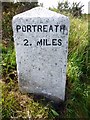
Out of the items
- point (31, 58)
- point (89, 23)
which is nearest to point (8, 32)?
point (89, 23)

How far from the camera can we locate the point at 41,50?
2.72 m

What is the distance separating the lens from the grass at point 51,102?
8.76 ft

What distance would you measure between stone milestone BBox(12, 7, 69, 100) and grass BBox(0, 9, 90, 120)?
0.11m

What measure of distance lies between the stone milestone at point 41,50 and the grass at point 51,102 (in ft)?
0.37

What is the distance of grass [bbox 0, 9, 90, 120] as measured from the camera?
2.67 metres

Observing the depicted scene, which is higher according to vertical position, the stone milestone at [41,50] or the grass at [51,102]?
the stone milestone at [41,50]

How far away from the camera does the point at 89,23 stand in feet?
15.1

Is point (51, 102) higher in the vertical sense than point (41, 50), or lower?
lower

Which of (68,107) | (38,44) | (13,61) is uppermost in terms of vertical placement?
(38,44)

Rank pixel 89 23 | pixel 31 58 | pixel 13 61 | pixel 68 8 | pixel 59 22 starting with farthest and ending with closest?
pixel 68 8 < pixel 89 23 < pixel 13 61 < pixel 31 58 < pixel 59 22

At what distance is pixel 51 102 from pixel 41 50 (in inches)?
21.4

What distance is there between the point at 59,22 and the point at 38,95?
31.2 inches

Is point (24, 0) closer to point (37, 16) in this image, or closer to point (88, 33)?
point (88, 33)

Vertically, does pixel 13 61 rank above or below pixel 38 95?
above
